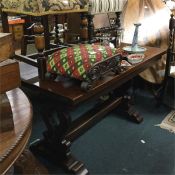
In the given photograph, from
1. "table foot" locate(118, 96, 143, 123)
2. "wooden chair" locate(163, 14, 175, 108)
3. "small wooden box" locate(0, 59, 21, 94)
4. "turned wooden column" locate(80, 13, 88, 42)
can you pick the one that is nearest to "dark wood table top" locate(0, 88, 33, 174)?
"small wooden box" locate(0, 59, 21, 94)

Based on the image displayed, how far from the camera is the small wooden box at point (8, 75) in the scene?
454 mm

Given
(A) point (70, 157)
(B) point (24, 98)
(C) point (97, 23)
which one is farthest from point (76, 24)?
(B) point (24, 98)

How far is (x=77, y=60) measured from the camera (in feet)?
3.59

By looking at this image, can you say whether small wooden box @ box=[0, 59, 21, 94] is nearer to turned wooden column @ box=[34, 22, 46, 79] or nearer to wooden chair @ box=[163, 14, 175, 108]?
turned wooden column @ box=[34, 22, 46, 79]

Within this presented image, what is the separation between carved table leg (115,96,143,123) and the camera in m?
1.74

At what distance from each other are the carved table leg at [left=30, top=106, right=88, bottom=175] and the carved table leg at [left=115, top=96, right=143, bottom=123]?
616 millimetres

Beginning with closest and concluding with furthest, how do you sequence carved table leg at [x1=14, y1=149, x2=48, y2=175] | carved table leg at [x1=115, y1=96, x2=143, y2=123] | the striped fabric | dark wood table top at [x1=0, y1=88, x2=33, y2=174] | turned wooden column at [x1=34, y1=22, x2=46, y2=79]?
dark wood table top at [x1=0, y1=88, x2=33, y2=174] < carved table leg at [x1=14, y1=149, x2=48, y2=175] < turned wooden column at [x1=34, y1=22, x2=46, y2=79] < the striped fabric < carved table leg at [x1=115, y1=96, x2=143, y2=123]

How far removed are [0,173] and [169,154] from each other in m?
1.21

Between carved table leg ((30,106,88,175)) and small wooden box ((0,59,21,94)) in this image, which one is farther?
carved table leg ((30,106,88,175))

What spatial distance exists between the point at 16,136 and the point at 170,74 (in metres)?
1.62

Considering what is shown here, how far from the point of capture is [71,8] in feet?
4.63

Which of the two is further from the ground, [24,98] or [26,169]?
[24,98]

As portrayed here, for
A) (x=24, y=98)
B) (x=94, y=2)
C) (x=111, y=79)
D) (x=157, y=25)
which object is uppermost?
(x=94, y=2)

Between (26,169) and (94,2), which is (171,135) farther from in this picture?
(26,169)
